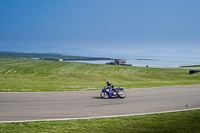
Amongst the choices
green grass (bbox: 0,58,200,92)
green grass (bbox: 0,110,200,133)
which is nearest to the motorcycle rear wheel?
green grass (bbox: 0,58,200,92)

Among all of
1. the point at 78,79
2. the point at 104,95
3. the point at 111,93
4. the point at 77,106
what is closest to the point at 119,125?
the point at 77,106

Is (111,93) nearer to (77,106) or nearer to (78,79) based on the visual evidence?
(77,106)

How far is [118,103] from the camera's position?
14102mm

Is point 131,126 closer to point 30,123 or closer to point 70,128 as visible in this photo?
point 70,128

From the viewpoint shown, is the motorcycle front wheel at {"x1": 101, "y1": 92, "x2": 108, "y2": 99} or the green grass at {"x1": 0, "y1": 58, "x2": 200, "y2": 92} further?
the green grass at {"x1": 0, "y1": 58, "x2": 200, "y2": 92}

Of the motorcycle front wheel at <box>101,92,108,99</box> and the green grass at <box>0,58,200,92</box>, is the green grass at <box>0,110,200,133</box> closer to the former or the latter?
the motorcycle front wheel at <box>101,92,108,99</box>

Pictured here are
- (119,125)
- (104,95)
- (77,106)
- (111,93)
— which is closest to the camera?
(119,125)

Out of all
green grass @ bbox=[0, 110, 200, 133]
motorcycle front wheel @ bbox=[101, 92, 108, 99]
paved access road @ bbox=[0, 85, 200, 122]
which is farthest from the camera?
motorcycle front wheel @ bbox=[101, 92, 108, 99]

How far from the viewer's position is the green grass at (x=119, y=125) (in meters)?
8.66

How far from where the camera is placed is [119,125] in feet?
30.9

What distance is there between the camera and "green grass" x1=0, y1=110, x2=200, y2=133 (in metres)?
8.66

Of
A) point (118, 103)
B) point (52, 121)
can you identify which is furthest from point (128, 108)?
point (52, 121)

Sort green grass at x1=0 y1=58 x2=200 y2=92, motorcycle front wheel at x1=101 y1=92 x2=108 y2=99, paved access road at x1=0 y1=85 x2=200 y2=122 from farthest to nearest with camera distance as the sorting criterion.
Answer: green grass at x1=0 y1=58 x2=200 y2=92, motorcycle front wheel at x1=101 y1=92 x2=108 y2=99, paved access road at x1=0 y1=85 x2=200 y2=122

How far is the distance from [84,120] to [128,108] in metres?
3.48
